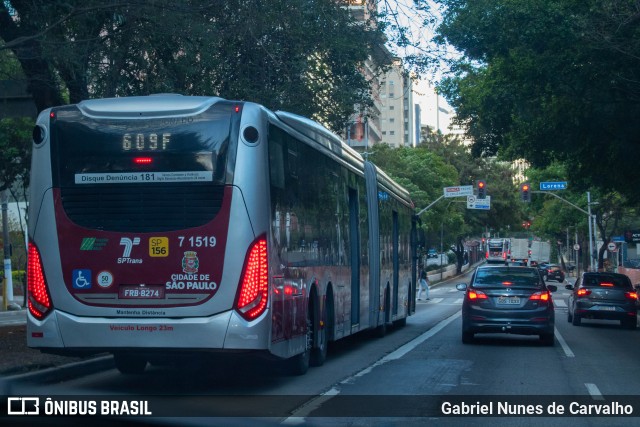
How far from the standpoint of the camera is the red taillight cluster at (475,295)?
18656 millimetres

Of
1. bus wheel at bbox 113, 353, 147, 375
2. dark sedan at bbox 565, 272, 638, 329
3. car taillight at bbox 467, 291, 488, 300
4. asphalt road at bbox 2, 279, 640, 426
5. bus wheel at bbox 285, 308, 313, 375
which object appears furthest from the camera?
dark sedan at bbox 565, 272, 638, 329

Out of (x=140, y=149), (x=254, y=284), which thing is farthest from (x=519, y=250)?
(x=140, y=149)

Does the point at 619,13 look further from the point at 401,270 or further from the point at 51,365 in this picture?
the point at 51,365

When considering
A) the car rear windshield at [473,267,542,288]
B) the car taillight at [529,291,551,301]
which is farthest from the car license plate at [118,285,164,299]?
the car taillight at [529,291,551,301]

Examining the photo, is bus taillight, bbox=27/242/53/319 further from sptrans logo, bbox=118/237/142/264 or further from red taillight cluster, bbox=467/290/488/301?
red taillight cluster, bbox=467/290/488/301

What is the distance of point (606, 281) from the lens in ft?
90.2

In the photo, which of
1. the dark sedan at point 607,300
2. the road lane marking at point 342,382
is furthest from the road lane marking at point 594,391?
the dark sedan at point 607,300

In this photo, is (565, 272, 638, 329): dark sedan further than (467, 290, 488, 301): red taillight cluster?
Yes

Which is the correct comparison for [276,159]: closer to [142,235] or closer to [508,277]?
[142,235]

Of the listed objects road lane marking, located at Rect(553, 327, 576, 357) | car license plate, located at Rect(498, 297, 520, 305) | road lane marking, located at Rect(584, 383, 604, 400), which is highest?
car license plate, located at Rect(498, 297, 520, 305)

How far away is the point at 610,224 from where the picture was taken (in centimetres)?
7444

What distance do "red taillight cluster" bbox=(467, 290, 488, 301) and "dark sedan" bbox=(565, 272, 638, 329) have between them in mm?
9503

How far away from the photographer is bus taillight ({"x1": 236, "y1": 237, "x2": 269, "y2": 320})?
10070 millimetres

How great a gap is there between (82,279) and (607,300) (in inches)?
793
